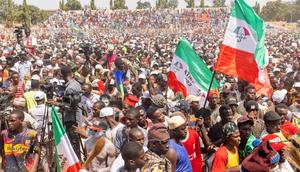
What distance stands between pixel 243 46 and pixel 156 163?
3505 mm

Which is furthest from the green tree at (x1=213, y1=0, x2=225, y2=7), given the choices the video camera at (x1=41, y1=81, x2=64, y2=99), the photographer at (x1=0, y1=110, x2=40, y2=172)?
the photographer at (x1=0, y1=110, x2=40, y2=172)

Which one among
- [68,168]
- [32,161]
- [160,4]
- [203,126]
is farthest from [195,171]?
[160,4]

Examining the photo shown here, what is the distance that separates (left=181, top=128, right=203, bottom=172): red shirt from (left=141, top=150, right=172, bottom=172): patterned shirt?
959 mm

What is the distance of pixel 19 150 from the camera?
5945mm

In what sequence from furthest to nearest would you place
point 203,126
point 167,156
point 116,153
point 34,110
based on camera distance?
point 34,110
point 203,126
point 116,153
point 167,156

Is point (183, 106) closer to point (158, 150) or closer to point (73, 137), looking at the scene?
point (73, 137)

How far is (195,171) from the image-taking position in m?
6.04

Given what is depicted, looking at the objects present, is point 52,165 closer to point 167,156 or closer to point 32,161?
point 32,161

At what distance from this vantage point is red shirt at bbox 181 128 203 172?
582 centimetres

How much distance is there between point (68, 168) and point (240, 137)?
72.4 inches

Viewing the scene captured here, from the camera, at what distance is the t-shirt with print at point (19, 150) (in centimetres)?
594

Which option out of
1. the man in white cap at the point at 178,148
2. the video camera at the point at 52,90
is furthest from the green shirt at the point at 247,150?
the video camera at the point at 52,90

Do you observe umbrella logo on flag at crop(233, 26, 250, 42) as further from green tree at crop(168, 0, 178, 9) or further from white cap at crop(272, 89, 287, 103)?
green tree at crop(168, 0, 178, 9)

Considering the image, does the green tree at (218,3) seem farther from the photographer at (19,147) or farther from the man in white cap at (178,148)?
the man in white cap at (178,148)
